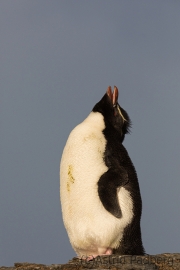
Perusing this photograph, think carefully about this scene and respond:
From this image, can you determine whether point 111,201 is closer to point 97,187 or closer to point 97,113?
point 97,187

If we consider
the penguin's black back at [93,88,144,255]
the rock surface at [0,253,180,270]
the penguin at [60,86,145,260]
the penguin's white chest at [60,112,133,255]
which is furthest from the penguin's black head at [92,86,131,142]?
the rock surface at [0,253,180,270]

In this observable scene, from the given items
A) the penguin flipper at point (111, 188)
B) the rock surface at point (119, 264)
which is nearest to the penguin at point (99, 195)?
the penguin flipper at point (111, 188)

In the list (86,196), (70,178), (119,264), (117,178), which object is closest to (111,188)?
(117,178)

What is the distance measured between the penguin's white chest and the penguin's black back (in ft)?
0.25

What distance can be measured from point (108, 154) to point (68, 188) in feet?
2.39

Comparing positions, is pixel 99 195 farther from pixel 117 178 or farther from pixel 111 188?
pixel 117 178

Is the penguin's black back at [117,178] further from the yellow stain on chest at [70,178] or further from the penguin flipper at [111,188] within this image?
the yellow stain on chest at [70,178]

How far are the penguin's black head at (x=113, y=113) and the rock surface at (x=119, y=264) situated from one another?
1996 millimetres

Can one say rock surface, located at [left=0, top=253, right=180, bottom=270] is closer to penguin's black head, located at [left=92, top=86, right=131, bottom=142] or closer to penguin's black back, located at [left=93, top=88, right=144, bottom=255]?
penguin's black back, located at [left=93, top=88, right=144, bottom=255]

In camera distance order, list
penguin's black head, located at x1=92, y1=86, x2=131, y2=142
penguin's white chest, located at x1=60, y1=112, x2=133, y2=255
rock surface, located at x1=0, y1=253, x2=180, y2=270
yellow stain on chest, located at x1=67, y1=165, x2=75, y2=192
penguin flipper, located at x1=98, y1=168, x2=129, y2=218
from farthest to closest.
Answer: penguin's black head, located at x1=92, y1=86, x2=131, y2=142 → yellow stain on chest, located at x1=67, y1=165, x2=75, y2=192 → penguin flipper, located at x1=98, y1=168, x2=129, y2=218 → penguin's white chest, located at x1=60, y1=112, x2=133, y2=255 → rock surface, located at x1=0, y1=253, x2=180, y2=270

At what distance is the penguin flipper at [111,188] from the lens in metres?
9.52

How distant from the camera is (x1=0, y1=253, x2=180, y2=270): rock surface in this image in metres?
8.78

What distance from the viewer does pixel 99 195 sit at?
31.4ft

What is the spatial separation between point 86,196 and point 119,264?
1145 mm
